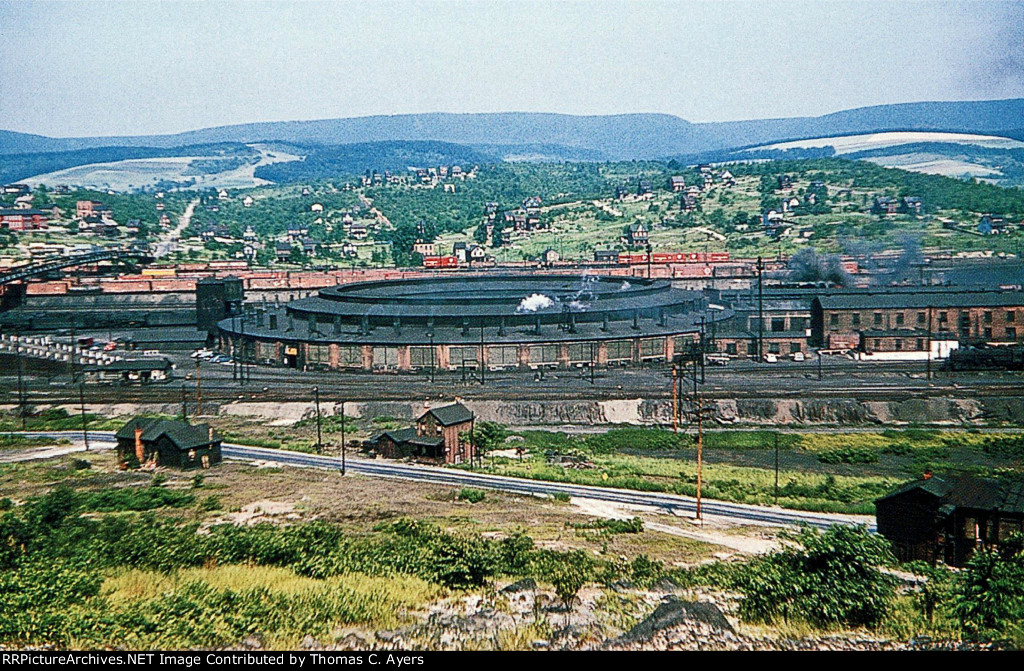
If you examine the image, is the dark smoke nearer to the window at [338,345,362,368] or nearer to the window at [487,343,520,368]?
the window at [487,343,520,368]

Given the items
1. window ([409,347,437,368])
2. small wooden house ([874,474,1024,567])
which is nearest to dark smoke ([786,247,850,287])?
window ([409,347,437,368])

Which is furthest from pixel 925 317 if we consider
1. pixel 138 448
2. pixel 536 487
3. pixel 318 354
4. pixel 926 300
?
pixel 138 448

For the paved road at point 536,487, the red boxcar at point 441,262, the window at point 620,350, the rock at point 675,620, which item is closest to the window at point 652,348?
the window at point 620,350

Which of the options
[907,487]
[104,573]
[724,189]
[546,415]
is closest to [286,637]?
[104,573]

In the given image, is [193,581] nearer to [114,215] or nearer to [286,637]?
[286,637]

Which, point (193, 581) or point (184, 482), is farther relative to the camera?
point (184, 482)
